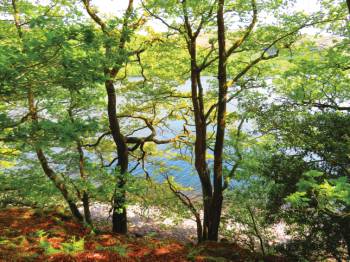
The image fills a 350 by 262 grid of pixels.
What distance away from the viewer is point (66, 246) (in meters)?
6.16

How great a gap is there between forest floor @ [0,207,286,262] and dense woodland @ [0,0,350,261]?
369 millimetres

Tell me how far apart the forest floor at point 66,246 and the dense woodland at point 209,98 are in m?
0.37

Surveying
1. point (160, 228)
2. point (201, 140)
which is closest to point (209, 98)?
point (201, 140)

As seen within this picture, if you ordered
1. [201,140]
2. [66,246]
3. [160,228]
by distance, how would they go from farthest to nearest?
[160,228], [201,140], [66,246]

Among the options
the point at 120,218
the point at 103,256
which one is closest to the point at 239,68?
the point at 120,218

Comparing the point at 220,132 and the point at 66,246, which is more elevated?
the point at 220,132

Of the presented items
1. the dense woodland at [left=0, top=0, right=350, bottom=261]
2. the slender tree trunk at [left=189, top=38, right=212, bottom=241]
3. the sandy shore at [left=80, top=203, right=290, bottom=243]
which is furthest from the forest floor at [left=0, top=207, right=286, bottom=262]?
the sandy shore at [left=80, top=203, right=290, bottom=243]

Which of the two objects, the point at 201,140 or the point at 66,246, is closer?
the point at 66,246

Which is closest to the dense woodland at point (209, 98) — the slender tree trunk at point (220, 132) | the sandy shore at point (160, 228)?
the slender tree trunk at point (220, 132)

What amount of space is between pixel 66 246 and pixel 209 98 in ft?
29.6

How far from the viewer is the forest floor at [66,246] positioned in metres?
5.98

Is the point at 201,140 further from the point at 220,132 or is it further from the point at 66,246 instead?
the point at 66,246

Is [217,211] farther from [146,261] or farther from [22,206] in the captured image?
[22,206]

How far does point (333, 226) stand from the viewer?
7.36m
